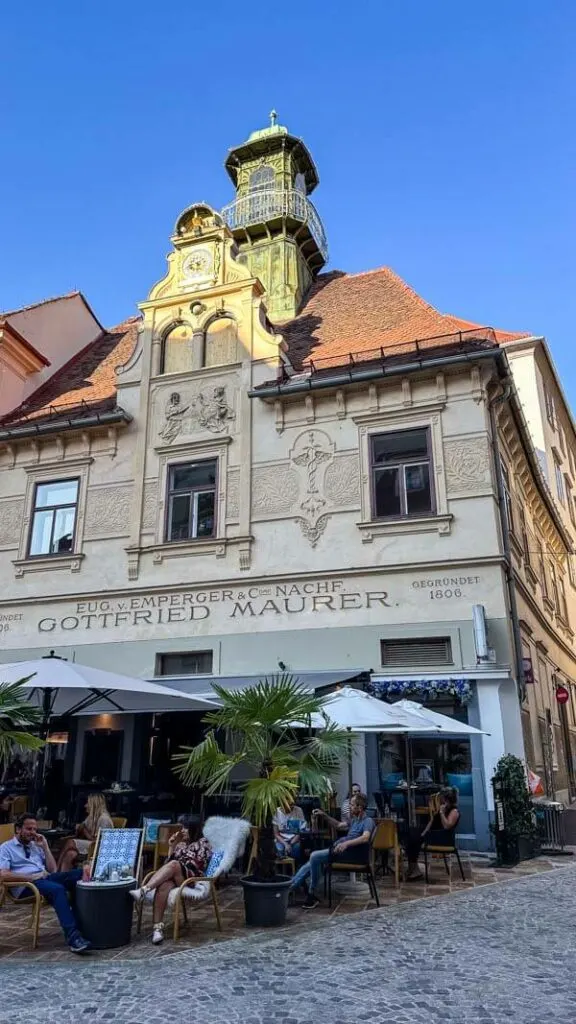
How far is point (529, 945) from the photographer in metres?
6.34

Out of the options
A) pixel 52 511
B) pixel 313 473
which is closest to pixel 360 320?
pixel 313 473

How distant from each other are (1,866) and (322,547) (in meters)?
8.03

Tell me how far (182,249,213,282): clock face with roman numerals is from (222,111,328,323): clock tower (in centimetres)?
288

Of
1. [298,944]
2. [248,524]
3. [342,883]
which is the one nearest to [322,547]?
[248,524]

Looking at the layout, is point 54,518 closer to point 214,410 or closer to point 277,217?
point 214,410

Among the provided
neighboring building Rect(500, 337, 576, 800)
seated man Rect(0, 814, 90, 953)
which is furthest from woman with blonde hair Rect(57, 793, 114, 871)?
neighboring building Rect(500, 337, 576, 800)

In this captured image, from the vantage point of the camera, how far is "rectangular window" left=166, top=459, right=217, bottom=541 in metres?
14.9

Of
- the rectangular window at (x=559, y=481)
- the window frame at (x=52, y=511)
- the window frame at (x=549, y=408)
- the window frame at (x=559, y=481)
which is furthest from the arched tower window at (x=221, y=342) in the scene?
the rectangular window at (x=559, y=481)

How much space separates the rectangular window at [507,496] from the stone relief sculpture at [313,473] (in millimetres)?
3296

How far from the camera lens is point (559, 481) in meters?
25.0

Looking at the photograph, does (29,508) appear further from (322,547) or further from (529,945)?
(529,945)

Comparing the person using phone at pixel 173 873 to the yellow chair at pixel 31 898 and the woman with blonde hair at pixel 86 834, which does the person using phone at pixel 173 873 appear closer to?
the yellow chair at pixel 31 898

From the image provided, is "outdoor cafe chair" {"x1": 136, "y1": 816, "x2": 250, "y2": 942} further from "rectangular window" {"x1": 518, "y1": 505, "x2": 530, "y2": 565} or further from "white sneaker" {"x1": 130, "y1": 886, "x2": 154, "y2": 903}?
"rectangular window" {"x1": 518, "y1": 505, "x2": 530, "y2": 565}

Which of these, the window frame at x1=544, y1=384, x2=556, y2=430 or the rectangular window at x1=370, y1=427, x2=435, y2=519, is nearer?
the rectangular window at x1=370, y1=427, x2=435, y2=519
